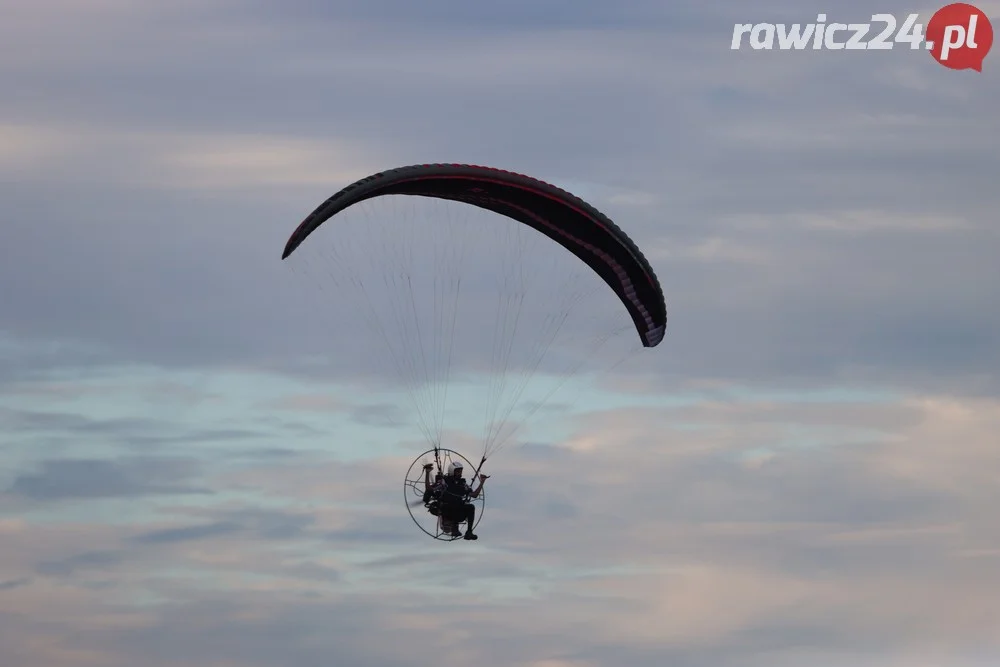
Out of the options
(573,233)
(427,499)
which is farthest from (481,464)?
(573,233)

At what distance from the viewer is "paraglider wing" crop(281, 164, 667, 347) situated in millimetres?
63688

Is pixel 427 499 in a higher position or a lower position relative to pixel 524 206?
lower

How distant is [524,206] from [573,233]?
1824 millimetres

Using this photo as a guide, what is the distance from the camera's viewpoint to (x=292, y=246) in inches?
2452

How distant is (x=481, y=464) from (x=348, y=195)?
28.2 feet

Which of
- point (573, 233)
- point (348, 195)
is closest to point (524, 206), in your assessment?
point (573, 233)

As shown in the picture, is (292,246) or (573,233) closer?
(292,246)

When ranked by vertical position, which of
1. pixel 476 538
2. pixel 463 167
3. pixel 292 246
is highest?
pixel 463 167

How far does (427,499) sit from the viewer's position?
65062 millimetres

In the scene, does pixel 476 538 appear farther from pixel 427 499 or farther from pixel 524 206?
pixel 524 206

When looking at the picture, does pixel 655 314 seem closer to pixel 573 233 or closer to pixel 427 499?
pixel 573 233

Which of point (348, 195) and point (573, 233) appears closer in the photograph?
point (348, 195)

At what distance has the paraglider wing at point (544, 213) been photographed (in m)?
63.7

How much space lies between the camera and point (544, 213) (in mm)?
67188
